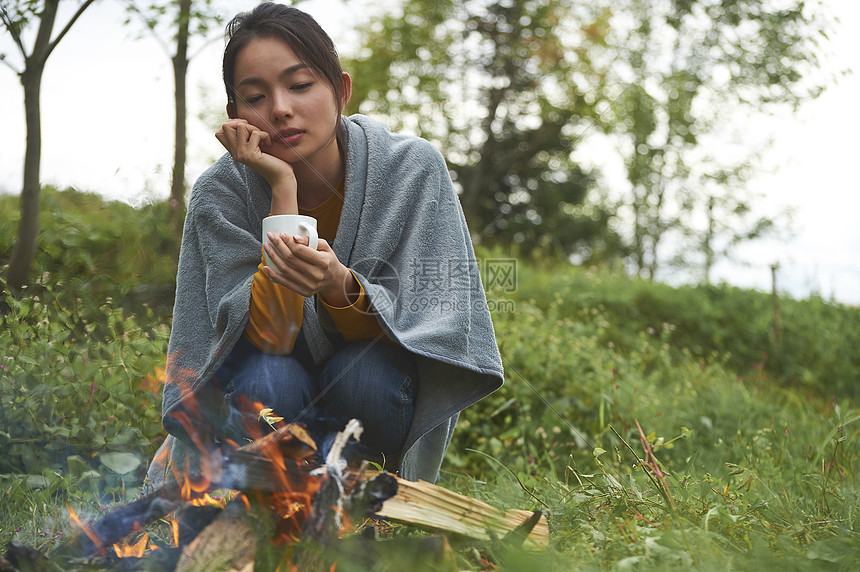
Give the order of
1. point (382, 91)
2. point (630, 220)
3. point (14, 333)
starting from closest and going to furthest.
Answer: point (14, 333) < point (382, 91) < point (630, 220)

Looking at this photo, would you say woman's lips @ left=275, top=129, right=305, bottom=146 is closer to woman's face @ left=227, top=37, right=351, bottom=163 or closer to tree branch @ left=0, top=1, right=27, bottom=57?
woman's face @ left=227, top=37, right=351, bottom=163

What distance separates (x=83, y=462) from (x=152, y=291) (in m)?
1.44

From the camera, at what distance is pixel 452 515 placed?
1.33m

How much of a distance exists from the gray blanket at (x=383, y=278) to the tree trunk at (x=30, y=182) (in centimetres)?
113

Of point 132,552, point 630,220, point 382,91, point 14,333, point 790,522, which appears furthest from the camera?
point 630,220

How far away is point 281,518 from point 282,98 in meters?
1.07

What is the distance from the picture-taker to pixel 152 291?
125 inches

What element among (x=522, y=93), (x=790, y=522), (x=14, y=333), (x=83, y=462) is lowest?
(x=83, y=462)

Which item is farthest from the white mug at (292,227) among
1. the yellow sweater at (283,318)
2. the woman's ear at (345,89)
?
the woman's ear at (345,89)

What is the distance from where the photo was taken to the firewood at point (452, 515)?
4.16 feet

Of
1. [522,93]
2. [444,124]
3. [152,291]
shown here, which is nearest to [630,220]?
[522,93]

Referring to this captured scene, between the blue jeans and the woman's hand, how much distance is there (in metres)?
0.47

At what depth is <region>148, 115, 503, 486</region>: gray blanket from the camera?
5.56 feet

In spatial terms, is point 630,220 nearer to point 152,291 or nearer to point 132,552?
point 152,291
